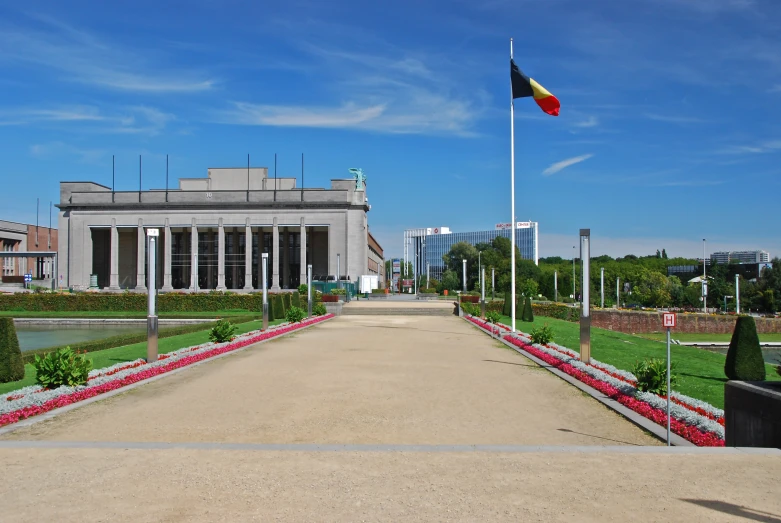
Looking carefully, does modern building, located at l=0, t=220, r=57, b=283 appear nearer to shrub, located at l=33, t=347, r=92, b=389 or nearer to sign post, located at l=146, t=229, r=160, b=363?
sign post, located at l=146, t=229, r=160, b=363

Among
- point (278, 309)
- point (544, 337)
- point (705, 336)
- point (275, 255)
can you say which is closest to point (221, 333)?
point (544, 337)

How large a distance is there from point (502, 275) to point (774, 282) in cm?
3324

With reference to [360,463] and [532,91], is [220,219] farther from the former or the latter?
[360,463]

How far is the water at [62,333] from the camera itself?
25.5 metres

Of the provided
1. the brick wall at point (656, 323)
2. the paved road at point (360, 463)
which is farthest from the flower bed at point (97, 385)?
the brick wall at point (656, 323)

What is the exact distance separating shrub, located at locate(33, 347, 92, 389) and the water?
44.2ft

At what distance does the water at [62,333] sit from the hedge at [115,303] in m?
10.6

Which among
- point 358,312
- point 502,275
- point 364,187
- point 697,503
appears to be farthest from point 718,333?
point 697,503

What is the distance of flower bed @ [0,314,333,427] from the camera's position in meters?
9.60

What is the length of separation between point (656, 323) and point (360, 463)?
4930 centimetres

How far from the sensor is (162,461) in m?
6.89

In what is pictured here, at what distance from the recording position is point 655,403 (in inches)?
400

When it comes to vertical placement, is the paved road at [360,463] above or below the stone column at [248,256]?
below

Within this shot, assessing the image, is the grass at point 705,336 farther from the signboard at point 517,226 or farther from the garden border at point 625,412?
the signboard at point 517,226
